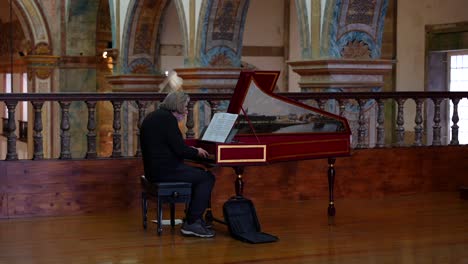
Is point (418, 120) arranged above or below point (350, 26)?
below

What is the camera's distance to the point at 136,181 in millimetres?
10172

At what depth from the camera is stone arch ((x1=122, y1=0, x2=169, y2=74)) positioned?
1750 centimetres

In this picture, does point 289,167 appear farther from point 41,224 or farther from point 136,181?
point 41,224

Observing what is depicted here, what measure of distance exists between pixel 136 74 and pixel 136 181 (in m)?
8.09

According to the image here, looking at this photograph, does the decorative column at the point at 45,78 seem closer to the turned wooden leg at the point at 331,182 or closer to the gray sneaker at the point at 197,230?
the turned wooden leg at the point at 331,182

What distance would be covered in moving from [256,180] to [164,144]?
2248mm

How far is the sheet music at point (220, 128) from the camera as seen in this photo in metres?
8.58

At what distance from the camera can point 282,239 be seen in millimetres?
8602

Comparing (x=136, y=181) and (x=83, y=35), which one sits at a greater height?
(x=83, y=35)

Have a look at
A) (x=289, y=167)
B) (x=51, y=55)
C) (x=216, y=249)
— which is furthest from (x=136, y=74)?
(x=216, y=249)

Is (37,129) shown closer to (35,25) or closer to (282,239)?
(282,239)

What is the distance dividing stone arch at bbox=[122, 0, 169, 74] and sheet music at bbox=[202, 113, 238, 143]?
Answer: 888 cm

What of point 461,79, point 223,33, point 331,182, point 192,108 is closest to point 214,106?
point 192,108

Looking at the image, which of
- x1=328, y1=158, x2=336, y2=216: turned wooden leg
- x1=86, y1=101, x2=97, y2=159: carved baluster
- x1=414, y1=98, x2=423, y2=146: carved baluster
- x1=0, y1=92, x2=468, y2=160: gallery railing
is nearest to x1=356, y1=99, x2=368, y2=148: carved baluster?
x1=0, y1=92, x2=468, y2=160: gallery railing
